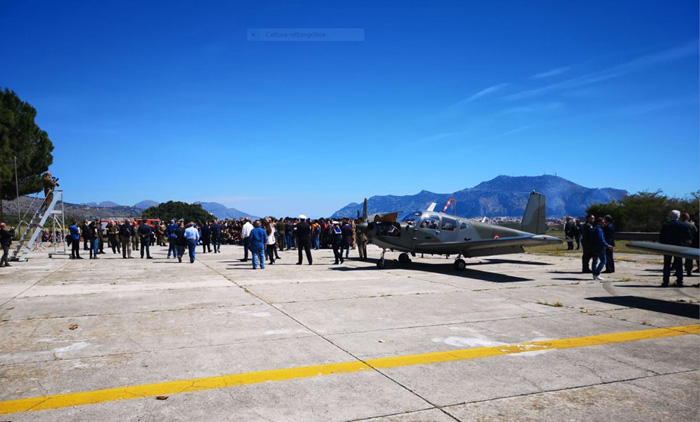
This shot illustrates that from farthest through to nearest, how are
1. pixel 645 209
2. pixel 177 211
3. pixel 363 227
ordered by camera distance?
pixel 177 211, pixel 645 209, pixel 363 227

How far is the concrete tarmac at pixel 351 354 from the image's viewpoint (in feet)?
12.2

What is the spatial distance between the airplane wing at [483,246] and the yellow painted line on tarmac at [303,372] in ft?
21.6

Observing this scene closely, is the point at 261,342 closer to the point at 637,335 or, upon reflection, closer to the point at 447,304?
the point at 447,304

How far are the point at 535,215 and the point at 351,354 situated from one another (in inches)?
547

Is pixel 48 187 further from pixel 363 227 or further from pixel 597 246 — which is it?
pixel 597 246

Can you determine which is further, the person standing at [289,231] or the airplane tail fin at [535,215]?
the person standing at [289,231]

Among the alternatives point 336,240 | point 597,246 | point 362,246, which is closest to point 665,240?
point 597,246

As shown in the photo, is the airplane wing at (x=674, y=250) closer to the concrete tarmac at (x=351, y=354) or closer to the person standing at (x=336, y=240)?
the concrete tarmac at (x=351, y=354)

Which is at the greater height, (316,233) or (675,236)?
(675,236)

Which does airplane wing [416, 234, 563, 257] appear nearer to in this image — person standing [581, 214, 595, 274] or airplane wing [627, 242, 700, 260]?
person standing [581, 214, 595, 274]

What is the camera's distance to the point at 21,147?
36688 millimetres

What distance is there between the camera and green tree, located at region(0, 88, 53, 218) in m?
33.9

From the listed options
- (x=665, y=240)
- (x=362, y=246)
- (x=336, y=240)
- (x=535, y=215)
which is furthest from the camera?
(x=362, y=246)

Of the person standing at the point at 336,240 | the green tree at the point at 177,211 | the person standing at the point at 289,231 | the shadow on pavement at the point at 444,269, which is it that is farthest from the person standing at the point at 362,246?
the green tree at the point at 177,211
